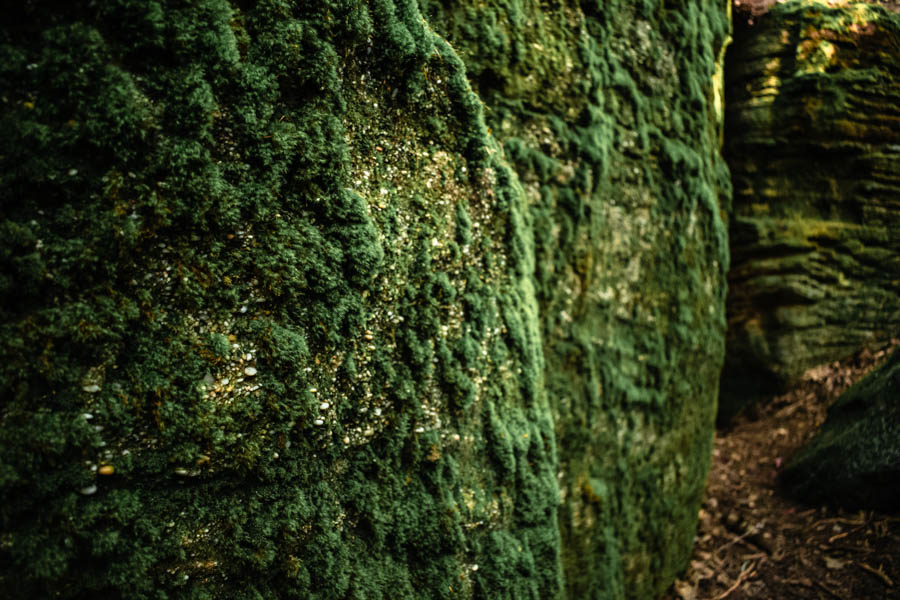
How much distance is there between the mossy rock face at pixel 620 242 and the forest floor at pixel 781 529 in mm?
318

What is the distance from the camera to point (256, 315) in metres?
1.20

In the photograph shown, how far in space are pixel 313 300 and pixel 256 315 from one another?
14cm

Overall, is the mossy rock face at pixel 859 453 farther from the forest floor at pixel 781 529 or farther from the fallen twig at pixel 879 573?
the fallen twig at pixel 879 573


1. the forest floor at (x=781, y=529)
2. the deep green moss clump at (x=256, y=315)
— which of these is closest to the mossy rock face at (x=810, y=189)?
the forest floor at (x=781, y=529)

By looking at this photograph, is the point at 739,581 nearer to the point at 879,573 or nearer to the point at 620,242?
the point at 879,573

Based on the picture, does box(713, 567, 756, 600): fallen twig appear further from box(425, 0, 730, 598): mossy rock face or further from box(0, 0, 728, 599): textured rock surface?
box(0, 0, 728, 599): textured rock surface

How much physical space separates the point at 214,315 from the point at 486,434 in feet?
2.93

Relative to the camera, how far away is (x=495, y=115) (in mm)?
1763

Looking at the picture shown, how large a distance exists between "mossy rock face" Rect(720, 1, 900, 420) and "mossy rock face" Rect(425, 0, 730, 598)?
37.5 inches

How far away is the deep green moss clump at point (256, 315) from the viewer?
0.97m

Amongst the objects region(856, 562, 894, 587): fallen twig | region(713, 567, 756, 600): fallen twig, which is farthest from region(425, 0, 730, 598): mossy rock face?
region(856, 562, 894, 587): fallen twig

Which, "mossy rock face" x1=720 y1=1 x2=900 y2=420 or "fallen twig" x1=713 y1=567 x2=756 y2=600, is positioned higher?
"mossy rock face" x1=720 y1=1 x2=900 y2=420

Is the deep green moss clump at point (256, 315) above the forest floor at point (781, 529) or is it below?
above

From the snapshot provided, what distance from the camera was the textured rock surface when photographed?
98 centimetres
